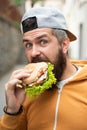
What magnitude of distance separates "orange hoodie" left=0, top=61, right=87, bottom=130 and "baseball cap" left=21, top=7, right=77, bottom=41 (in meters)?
0.42

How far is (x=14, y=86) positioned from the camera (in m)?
3.36

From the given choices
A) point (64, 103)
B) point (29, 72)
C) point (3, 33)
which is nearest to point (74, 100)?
point (64, 103)

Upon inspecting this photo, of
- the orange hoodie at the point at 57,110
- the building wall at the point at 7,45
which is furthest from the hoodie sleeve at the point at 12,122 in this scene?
the building wall at the point at 7,45

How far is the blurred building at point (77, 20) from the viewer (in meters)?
23.4

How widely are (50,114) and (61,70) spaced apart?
1.15ft

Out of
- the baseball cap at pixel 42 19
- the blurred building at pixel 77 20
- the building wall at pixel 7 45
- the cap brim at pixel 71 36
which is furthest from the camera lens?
the blurred building at pixel 77 20

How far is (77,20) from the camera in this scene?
92.5 ft

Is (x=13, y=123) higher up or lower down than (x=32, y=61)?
lower down

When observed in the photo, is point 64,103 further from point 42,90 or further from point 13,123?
point 13,123

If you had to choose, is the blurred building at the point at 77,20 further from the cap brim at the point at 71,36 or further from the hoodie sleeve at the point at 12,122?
the hoodie sleeve at the point at 12,122

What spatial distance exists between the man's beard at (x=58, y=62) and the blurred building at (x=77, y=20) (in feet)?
42.2

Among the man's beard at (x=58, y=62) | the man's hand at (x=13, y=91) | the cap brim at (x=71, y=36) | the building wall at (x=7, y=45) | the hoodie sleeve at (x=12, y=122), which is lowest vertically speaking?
the building wall at (x=7, y=45)

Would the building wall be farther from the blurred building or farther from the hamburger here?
the hamburger

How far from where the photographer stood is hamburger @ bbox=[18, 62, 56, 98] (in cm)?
332
